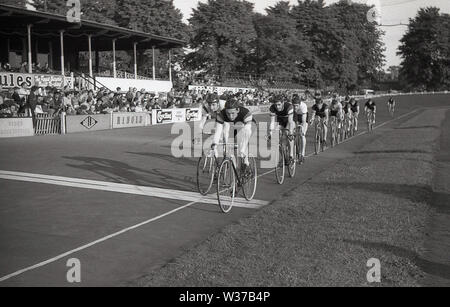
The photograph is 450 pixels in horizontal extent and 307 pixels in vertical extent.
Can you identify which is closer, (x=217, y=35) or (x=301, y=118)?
(x=301, y=118)

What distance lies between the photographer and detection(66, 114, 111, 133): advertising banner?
26.0m

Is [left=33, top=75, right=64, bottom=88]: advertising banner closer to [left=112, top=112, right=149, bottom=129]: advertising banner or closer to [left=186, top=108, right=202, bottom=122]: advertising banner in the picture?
[left=112, top=112, right=149, bottom=129]: advertising banner

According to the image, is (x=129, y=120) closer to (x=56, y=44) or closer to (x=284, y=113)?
(x=56, y=44)

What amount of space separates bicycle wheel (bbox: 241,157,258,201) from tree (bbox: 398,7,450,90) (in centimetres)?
12217

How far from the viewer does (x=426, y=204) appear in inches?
391

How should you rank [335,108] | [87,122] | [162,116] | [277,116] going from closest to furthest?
[277,116]
[335,108]
[87,122]
[162,116]

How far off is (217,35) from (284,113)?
62244 millimetres

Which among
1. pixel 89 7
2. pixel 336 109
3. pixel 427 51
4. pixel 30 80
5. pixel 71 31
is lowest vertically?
pixel 336 109

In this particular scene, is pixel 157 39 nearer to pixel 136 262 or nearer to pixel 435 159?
pixel 435 159

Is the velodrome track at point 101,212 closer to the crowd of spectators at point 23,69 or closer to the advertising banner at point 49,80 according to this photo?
the advertising banner at point 49,80

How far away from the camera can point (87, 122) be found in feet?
89.0

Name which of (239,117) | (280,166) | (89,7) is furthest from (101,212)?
(89,7)

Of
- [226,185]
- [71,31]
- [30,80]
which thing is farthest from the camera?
[71,31]

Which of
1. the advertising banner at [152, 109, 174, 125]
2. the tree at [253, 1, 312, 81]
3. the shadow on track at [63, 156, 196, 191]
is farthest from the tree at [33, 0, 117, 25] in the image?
the shadow on track at [63, 156, 196, 191]
